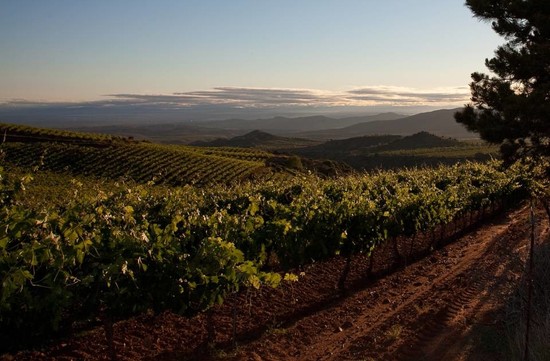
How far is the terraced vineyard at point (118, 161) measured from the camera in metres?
56.2

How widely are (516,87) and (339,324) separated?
995 centimetres

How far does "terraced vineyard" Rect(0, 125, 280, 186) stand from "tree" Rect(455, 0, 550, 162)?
39.8m

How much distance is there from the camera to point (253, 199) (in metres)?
12.6

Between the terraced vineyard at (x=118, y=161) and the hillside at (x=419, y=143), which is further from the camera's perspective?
the hillside at (x=419, y=143)

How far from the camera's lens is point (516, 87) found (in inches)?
584

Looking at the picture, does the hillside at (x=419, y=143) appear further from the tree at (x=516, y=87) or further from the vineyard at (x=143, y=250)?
the vineyard at (x=143, y=250)

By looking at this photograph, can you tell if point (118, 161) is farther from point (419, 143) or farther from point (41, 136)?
point (419, 143)

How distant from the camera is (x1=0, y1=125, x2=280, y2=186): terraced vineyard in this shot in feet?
184

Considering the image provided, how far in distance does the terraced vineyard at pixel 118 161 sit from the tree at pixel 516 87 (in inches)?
1567

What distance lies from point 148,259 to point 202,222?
1747 mm

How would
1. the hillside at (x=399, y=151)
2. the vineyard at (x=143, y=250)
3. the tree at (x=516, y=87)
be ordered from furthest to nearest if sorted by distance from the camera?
the hillside at (x=399, y=151) < the tree at (x=516, y=87) < the vineyard at (x=143, y=250)

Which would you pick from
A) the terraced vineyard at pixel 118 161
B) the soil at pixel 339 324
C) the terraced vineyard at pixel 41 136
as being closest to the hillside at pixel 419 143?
the terraced vineyard at pixel 118 161

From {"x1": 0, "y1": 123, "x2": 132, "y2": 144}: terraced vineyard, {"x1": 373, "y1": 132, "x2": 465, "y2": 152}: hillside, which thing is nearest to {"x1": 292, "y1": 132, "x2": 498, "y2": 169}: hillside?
{"x1": 373, "y1": 132, "x2": 465, "y2": 152}: hillside

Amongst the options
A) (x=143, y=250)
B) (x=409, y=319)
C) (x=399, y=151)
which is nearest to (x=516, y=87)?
(x=409, y=319)
